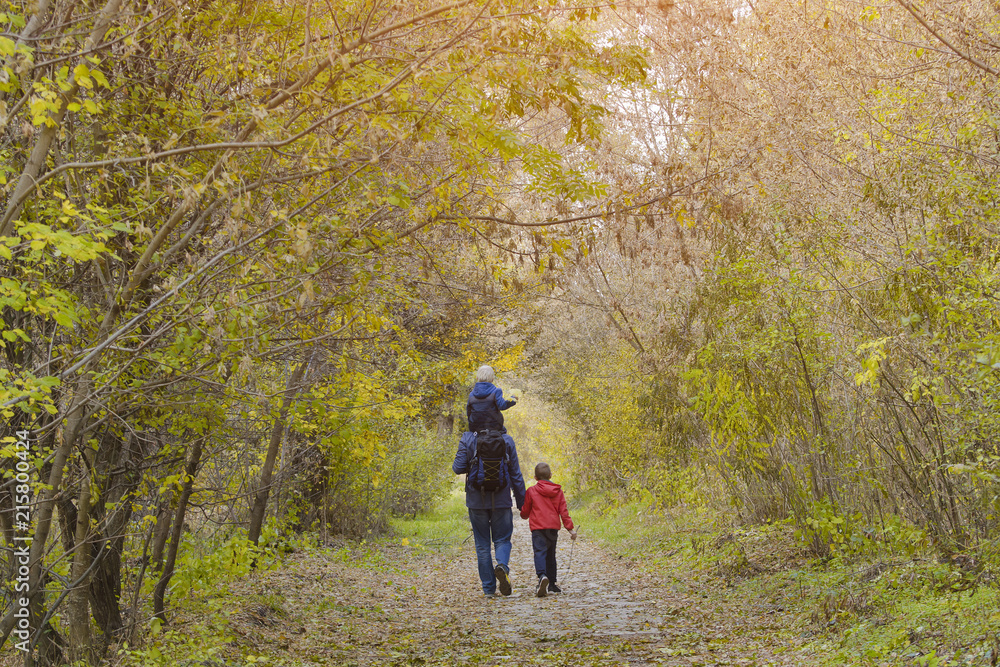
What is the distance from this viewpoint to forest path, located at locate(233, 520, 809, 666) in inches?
235

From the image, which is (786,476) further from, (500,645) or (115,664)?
(115,664)

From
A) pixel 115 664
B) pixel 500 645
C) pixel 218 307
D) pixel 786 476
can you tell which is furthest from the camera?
pixel 786 476

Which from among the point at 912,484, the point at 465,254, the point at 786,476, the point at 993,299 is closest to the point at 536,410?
the point at 465,254

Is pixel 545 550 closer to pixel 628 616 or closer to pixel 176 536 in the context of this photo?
pixel 628 616

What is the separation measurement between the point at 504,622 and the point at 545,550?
1.58 m

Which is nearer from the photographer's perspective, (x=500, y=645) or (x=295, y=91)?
(x=295, y=91)

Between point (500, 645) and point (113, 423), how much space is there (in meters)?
3.51

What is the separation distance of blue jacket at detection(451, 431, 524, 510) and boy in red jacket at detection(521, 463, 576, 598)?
198 millimetres

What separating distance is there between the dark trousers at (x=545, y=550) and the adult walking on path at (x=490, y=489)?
353 mm

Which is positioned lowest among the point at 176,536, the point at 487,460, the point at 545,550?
the point at 545,550

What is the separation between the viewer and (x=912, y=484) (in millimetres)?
6727

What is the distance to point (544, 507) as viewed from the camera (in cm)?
888

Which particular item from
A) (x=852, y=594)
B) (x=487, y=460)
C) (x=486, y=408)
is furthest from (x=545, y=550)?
(x=852, y=594)

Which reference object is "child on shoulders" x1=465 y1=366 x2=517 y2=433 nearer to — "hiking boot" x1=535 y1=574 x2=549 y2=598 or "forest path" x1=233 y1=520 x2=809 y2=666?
"hiking boot" x1=535 y1=574 x2=549 y2=598
